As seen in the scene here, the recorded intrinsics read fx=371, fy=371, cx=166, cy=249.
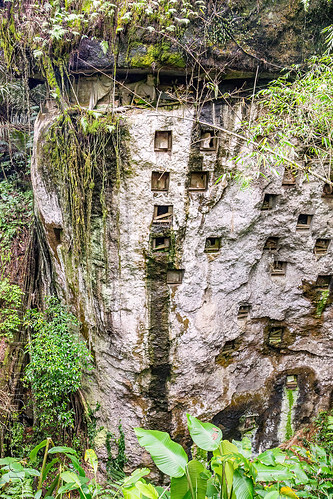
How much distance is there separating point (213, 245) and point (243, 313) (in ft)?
4.86

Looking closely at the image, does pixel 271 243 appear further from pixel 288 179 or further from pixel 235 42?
pixel 235 42

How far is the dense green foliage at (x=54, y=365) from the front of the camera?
226 inches

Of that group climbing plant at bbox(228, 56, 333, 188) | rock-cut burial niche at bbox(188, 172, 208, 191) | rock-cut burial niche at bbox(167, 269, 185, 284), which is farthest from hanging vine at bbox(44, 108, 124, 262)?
climbing plant at bbox(228, 56, 333, 188)

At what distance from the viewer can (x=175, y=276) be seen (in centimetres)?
612

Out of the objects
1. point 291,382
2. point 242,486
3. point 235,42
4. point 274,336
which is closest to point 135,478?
point 242,486

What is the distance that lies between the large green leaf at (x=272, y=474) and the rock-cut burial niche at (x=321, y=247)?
442 cm

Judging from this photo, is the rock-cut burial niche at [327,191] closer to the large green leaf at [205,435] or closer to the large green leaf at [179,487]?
the large green leaf at [205,435]

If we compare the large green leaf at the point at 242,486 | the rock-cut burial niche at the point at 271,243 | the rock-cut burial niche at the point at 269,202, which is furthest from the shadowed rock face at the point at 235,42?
the large green leaf at the point at 242,486

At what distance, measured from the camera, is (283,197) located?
623cm

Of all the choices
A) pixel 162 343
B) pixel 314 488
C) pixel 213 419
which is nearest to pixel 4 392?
pixel 162 343

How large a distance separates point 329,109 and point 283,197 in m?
1.70

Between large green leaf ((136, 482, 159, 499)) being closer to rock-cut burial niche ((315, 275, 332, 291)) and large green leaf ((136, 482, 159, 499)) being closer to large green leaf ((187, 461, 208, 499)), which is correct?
large green leaf ((187, 461, 208, 499))

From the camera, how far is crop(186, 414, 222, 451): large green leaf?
10.1ft

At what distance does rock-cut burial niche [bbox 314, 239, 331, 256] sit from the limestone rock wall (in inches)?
3.0
